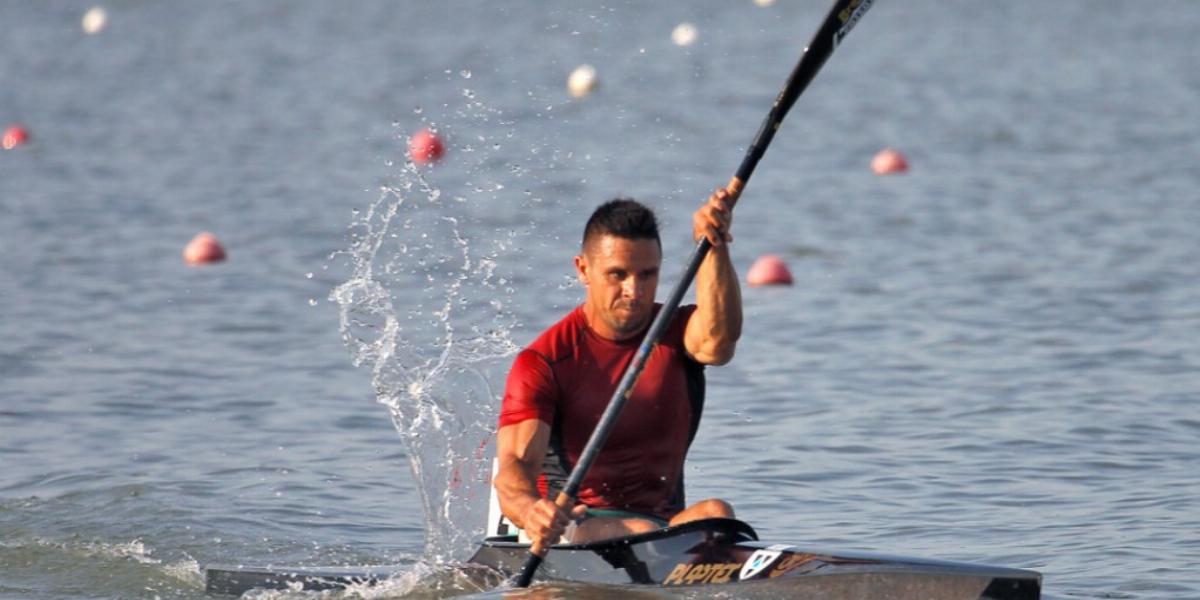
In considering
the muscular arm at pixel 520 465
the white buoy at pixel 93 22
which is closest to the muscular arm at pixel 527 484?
the muscular arm at pixel 520 465

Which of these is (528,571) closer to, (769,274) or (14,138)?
(769,274)

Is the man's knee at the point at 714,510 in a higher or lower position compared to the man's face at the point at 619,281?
lower

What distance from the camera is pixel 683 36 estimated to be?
3378 cm

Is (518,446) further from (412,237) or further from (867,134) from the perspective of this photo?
(867,134)

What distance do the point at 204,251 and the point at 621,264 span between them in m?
9.11

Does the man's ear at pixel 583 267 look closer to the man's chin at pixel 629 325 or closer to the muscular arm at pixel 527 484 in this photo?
the man's chin at pixel 629 325

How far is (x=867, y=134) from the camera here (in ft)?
73.3

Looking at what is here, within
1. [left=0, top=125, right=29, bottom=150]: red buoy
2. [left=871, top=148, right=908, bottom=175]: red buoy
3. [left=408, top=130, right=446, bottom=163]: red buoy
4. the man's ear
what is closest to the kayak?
the man's ear

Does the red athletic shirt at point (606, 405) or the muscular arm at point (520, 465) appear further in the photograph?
the red athletic shirt at point (606, 405)

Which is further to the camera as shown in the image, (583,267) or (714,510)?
(583,267)

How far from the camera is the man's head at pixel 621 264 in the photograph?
6.00 m

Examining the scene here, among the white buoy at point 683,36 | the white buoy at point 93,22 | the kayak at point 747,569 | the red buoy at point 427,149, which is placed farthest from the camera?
the white buoy at point 93,22

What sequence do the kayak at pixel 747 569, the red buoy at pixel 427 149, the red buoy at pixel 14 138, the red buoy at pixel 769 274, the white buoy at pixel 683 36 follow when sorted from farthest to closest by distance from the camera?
the white buoy at pixel 683 36, the red buoy at pixel 14 138, the red buoy at pixel 427 149, the red buoy at pixel 769 274, the kayak at pixel 747 569

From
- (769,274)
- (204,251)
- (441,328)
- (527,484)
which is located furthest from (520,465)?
(204,251)
